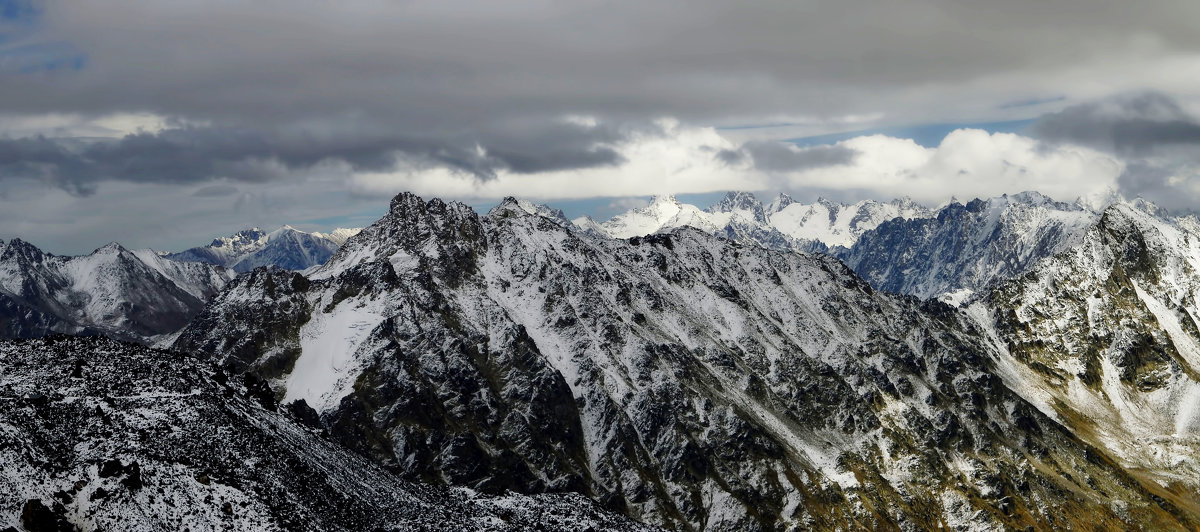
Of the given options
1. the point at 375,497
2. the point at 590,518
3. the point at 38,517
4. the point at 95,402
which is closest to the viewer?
the point at 38,517

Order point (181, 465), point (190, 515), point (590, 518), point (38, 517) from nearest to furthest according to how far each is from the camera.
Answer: point (38, 517) → point (190, 515) → point (181, 465) → point (590, 518)

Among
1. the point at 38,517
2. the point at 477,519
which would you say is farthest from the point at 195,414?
the point at 477,519

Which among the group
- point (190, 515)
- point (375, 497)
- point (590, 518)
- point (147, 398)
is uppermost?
point (147, 398)

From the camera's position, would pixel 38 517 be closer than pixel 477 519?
Yes

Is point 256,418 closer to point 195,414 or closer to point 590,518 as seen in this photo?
point 195,414

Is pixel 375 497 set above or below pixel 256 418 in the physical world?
below

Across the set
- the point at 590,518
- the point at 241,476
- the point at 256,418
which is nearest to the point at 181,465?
the point at 241,476

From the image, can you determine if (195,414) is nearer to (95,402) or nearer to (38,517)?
(95,402)
